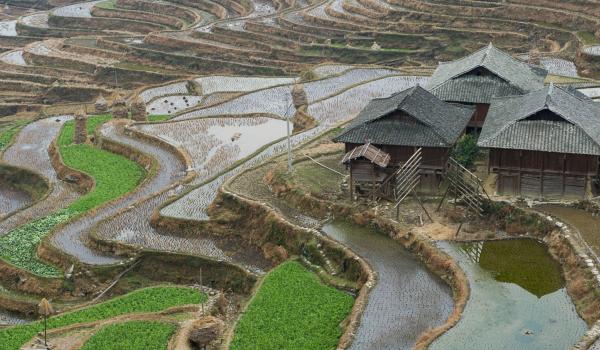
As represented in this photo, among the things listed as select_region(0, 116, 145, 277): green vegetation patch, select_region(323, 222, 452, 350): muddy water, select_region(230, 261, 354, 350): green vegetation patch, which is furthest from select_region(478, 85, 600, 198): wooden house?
select_region(0, 116, 145, 277): green vegetation patch

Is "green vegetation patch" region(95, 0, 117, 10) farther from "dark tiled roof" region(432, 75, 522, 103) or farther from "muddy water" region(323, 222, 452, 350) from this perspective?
"muddy water" region(323, 222, 452, 350)

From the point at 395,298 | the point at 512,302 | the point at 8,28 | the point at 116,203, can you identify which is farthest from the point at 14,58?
the point at 512,302

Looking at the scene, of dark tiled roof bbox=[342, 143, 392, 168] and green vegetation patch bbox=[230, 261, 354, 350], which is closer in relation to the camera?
green vegetation patch bbox=[230, 261, 354, 350]

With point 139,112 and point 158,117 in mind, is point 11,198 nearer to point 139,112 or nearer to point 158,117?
point 139,112

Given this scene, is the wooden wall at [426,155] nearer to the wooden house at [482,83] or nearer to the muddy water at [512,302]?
the muddy water at [512,302]

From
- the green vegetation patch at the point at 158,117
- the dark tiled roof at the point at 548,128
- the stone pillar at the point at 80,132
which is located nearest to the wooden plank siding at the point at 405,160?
the dark tiled roof at the point at 548,128

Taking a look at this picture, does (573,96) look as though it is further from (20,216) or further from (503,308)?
(20,216)
